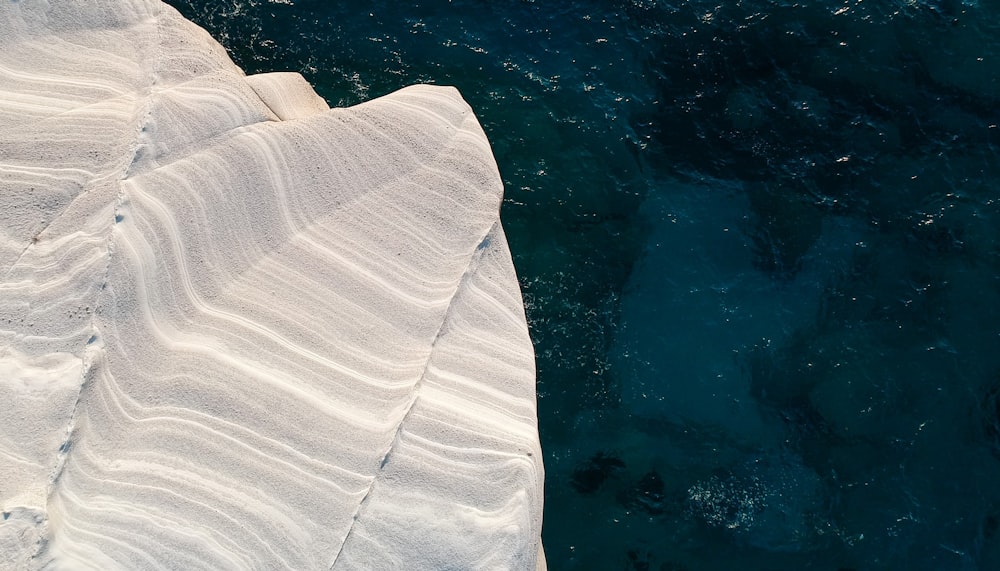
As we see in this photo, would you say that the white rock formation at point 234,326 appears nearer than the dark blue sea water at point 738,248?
Yes

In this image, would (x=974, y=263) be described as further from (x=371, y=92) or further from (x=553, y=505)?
(x=371, y=92)

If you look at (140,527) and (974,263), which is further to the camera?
(974,263)

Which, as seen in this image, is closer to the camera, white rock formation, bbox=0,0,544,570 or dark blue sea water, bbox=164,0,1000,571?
white rock formation, bbox=0,0,544,570

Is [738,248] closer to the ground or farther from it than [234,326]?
closer to the ground

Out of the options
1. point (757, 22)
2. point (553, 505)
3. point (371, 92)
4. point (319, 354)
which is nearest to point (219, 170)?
point (319, 354)
